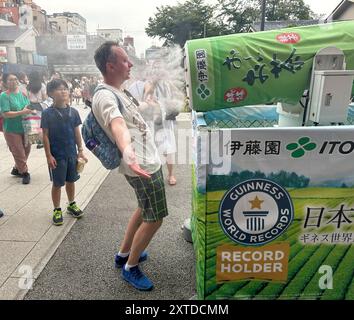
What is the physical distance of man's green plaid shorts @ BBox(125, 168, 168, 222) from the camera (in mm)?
2104

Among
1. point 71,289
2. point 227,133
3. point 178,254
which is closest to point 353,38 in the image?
point 227,133

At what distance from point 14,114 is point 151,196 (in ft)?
9.44

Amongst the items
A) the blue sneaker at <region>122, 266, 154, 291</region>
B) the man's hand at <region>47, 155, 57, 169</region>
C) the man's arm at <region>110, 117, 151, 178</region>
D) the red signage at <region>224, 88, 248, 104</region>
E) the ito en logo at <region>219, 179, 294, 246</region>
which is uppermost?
the red signage at <region>224, 88, 248, 104</region>

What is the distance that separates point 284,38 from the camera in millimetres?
1660

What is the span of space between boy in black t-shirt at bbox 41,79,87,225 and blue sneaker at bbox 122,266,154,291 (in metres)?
1.20

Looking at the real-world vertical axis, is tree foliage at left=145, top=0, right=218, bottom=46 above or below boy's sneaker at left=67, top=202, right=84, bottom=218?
above

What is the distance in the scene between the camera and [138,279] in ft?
7.47

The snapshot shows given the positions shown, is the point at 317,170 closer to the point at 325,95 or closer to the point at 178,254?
the point at 325,95

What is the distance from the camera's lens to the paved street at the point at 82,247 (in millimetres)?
2258

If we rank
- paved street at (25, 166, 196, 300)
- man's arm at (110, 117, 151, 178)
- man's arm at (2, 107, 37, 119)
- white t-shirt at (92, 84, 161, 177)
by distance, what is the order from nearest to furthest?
man's arm at (110, 117, 151, 178) < white t-shirt at (92, 84, 161, 177) < paved street at (25, 166, 196, 300) < man's arm at (2, 107, 37, 119)

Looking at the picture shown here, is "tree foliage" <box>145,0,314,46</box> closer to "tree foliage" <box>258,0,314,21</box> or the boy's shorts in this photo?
"tree foliage" <box>258,0,314,21</box>

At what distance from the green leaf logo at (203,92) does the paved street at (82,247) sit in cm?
136

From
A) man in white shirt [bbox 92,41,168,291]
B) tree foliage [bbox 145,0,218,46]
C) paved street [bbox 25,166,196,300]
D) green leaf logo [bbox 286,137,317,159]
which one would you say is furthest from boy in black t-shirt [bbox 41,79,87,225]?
tree foliage [bbox 145,0,218,46]
